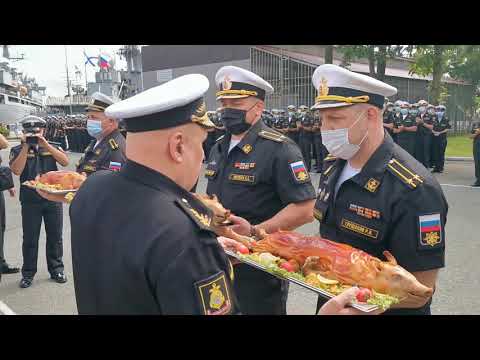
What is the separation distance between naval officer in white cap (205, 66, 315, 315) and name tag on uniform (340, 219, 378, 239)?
66cm

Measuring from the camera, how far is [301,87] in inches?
1153

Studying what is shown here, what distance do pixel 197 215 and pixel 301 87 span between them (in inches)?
1143

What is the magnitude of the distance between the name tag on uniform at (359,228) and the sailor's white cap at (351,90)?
0.63 metres

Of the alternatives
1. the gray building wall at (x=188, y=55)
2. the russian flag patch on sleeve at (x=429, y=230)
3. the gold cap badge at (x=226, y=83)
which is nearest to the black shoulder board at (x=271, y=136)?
the gold cap badge at (x=226, y=83)

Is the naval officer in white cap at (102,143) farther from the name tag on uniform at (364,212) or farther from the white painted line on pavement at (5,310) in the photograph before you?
the name tag on uniform at (364,212)

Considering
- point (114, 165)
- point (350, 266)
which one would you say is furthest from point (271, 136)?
point (114, 165)

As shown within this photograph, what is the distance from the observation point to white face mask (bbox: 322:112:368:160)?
2.27 m

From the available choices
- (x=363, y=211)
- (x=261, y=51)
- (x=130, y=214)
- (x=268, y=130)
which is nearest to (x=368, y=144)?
(x=363, y=211)

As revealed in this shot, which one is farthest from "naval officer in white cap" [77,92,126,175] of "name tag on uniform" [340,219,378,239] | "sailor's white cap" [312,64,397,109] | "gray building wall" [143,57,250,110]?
A: "gray building wall" [143,57,250,110]

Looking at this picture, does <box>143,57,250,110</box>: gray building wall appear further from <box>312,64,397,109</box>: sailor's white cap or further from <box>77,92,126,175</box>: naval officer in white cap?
<box>312,64,397,109</box>: sailor's white cap

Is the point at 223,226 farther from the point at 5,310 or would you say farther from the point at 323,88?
the point at 5,310

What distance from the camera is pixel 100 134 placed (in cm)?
468

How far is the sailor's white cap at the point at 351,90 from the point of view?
2234mm

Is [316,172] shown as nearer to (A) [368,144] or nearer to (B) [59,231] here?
(B) [59,231]
